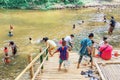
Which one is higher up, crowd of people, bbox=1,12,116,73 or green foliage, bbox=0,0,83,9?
crowd of people, bbox=1,12,116,73

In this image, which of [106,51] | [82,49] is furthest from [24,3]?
[82,49]

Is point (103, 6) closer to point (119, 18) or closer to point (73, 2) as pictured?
point (73, 2)

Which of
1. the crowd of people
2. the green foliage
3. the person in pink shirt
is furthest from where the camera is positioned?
the green foliage

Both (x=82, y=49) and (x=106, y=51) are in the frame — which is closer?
(x=82, y=49)

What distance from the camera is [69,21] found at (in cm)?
4100

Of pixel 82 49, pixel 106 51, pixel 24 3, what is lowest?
pixel 24 3

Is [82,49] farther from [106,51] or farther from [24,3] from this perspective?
[24,3]

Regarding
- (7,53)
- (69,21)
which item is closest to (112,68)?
(7,53)

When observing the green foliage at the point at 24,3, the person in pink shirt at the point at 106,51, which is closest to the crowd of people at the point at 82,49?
the person in pink shirt at the point at 106,51

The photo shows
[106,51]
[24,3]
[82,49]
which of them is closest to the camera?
[82,49]

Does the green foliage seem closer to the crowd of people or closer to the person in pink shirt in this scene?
the crowd of people

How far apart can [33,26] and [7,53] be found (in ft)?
49.2

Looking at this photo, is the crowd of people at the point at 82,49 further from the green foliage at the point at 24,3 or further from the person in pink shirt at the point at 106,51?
the green foliage at the point at 24,3

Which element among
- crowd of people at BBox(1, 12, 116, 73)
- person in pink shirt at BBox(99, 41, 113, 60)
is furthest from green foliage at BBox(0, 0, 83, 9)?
person in pink shirt at BBox(99, 41, 113, 60)
